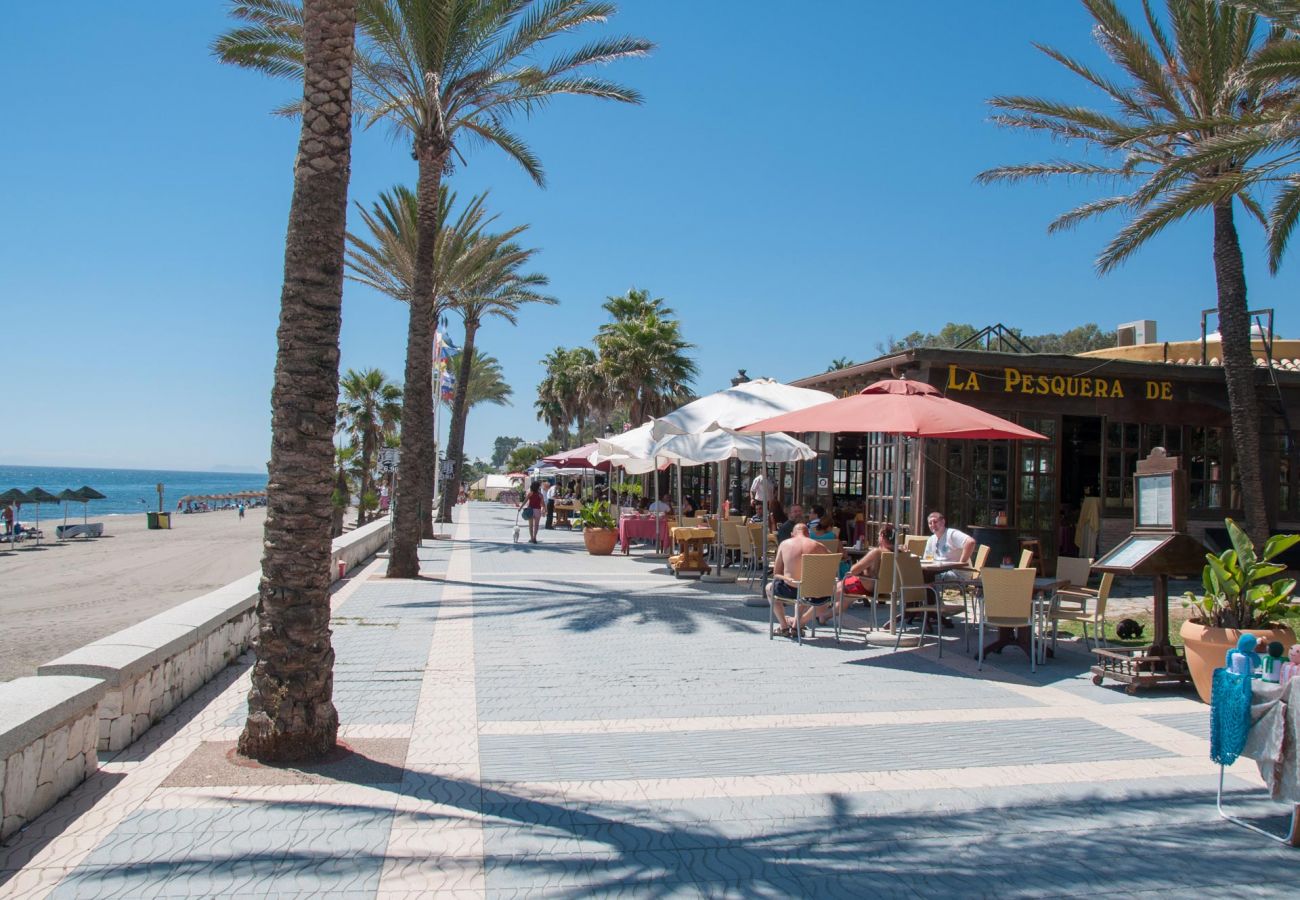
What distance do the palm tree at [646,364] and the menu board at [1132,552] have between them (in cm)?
2347

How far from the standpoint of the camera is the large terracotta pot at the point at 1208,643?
6461 mm

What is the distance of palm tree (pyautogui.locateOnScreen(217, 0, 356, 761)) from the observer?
Result: 201 inches

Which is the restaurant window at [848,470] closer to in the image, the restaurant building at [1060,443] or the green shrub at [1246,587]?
the restaurant building at [1060,443]

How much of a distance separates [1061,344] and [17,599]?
6808cm

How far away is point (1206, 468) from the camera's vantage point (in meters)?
16.7

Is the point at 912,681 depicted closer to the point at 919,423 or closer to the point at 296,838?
the point at 919,423

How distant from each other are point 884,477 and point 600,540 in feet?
21.6

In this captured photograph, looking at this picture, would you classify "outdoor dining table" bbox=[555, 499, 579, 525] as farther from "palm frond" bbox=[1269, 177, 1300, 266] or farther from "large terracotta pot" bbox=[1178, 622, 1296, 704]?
"large terracotta pot" bbox=[1178, 622, 1296, 704]

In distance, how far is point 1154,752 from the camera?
5758 mm

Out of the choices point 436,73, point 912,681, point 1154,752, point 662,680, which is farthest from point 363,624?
point 436,73

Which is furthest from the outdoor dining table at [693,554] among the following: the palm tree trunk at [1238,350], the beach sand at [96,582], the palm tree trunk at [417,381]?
the beach sand at [96,582]

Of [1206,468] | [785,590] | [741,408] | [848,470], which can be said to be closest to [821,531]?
[785,590]

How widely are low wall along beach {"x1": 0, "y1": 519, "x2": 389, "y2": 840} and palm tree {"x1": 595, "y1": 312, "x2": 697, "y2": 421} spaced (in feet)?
75.4

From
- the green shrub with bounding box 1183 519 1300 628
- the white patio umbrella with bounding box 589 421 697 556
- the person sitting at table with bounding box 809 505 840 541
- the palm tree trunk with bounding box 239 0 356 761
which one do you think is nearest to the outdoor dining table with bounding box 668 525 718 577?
the white patio umbrella with bounding box 589 421 697 556
